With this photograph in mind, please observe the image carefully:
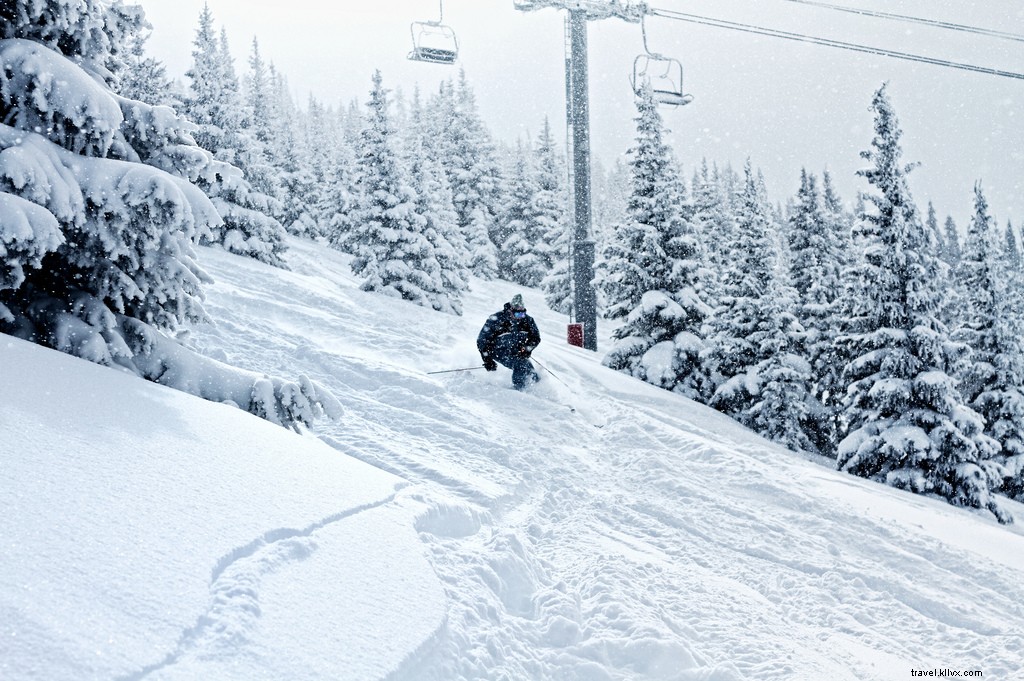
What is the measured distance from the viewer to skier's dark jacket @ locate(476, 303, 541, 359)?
13.1 metres

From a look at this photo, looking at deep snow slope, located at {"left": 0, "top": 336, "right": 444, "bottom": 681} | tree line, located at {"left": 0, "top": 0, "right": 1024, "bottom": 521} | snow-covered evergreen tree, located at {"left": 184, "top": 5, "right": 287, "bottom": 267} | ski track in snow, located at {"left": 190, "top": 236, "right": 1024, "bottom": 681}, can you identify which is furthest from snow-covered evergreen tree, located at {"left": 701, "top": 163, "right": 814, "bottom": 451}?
deep snow slope, located at {"left": 0, "top": 336, "right": 444, "bottom": 681}

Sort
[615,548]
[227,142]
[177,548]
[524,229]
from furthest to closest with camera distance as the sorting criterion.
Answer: [524,229] → [227,142] → [615,548] → [177,548]

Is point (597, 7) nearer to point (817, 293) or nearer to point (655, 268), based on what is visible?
point (655, 268)

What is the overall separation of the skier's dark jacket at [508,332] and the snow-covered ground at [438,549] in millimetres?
1681

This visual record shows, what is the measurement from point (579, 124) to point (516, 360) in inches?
395

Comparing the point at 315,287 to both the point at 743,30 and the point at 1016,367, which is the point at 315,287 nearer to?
the point at 743,30

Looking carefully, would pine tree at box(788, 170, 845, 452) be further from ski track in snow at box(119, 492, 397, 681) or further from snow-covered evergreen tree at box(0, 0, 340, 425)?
ski track in snow at box(119, 492, 397, 681)

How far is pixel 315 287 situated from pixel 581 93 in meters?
9.53

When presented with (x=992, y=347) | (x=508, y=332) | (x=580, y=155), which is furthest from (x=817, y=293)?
(x=508, y=332)

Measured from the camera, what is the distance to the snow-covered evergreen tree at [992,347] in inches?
990

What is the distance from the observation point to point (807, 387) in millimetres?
27094

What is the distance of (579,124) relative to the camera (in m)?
20.2

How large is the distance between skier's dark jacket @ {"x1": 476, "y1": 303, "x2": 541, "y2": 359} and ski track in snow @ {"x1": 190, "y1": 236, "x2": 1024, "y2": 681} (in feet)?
1.88

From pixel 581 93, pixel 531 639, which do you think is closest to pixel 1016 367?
pixel 581 93
